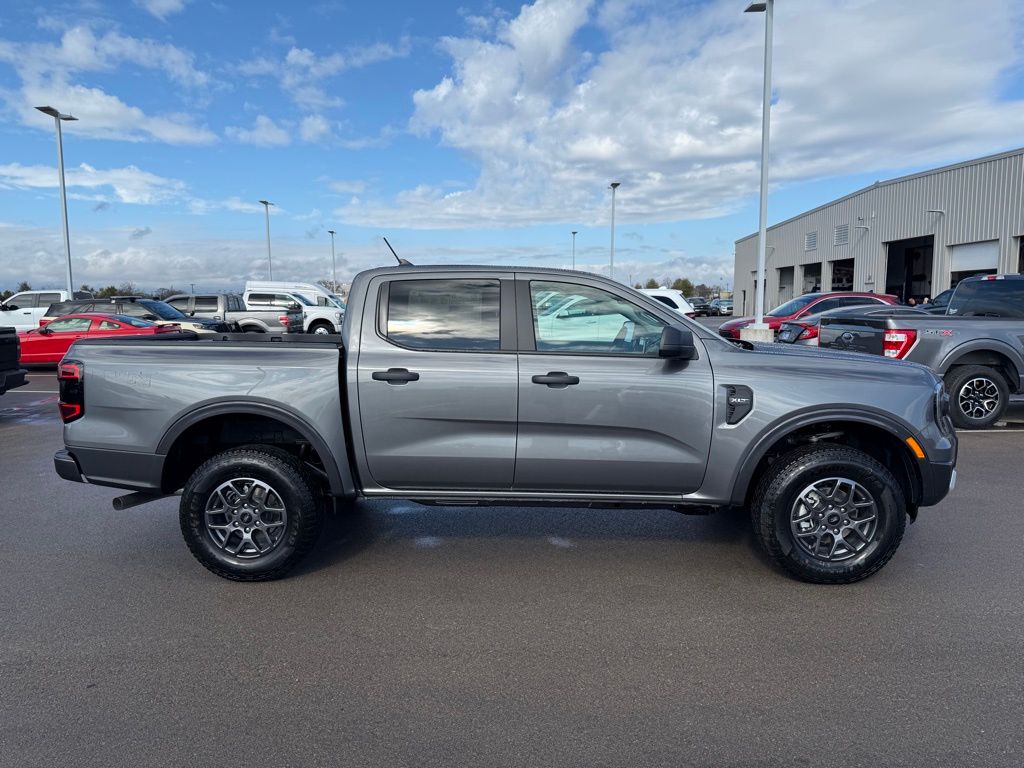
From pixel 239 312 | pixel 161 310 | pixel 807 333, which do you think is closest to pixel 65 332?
pixel 161 310

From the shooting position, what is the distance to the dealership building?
28.2m

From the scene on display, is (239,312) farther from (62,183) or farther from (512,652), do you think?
(512,652)

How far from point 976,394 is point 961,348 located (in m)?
0.77

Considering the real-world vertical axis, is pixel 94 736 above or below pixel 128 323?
below

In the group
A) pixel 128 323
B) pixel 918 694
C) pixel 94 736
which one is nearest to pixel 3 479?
pixel 94 736

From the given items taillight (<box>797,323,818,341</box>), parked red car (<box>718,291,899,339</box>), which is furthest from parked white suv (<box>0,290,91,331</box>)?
taillight (<box>797,323,818,341</box>)

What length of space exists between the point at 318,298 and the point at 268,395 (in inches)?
938

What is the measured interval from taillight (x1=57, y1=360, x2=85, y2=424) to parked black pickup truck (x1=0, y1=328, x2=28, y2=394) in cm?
637

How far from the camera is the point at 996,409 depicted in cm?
887

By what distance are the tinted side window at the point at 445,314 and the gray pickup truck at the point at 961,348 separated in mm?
6069

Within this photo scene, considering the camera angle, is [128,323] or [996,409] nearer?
[996,409]

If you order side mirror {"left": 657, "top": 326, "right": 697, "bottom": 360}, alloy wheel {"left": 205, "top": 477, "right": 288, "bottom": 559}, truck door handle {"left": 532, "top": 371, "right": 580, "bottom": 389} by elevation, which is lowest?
alloy wheel {"left": 205, "top": 477, "right": 288, "bottom": 559}

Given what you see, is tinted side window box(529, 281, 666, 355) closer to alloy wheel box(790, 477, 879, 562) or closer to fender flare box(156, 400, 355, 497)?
alloy wheel box(790, 477, 879, 562)

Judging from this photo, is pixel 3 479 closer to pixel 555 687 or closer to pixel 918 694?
pixel 555 687
